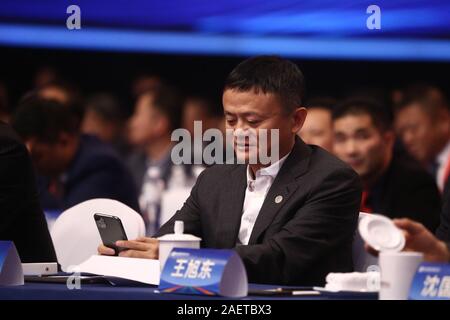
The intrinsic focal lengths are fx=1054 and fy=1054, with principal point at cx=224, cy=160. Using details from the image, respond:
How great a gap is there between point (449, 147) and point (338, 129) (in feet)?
9.76

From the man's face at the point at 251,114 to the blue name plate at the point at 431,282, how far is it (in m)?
1.03

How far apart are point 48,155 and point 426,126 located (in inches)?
143

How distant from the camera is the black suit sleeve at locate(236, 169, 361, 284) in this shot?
327 centimetres

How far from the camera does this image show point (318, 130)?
19.6 feet

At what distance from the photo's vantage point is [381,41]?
1106 cm

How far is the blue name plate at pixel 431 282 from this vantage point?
2.45 m

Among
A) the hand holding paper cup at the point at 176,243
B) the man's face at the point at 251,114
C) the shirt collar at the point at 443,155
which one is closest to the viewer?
the hand holding paper cup at the point at 176,243

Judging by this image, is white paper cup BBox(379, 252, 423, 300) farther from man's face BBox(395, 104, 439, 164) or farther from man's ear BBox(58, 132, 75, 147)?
man's face BBox(395, 104, 439, 164)

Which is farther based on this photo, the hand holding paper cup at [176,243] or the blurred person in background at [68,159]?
the blurred person in background at [68,159]

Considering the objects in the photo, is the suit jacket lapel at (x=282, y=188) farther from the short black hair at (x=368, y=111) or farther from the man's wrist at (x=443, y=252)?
the short black hair at (x=368, y=111)

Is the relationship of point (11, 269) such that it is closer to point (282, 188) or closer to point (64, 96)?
point (282, 188)

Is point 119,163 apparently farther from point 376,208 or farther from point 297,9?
point 297,9

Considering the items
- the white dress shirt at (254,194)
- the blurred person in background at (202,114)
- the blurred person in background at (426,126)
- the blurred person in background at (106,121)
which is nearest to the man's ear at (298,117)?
the white dress shirt at (254,194)
